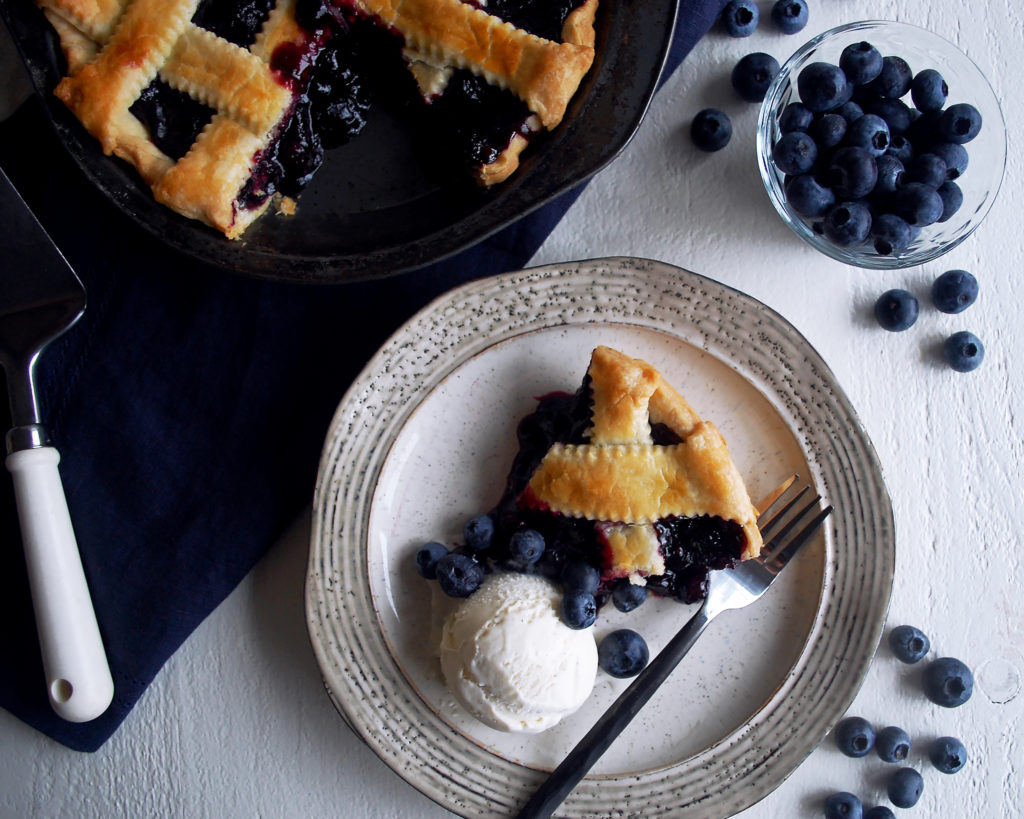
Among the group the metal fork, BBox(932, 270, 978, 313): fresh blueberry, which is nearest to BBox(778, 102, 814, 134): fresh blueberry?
BBox(932, 270, 978, 313): fresh blueberry

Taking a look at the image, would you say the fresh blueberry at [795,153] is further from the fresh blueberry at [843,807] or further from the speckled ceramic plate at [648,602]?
the fresh blueberry at [843,807]

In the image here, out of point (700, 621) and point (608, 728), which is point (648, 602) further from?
point (608, 728)

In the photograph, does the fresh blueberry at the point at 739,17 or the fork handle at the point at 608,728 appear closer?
the fork handle at the point at 608,728

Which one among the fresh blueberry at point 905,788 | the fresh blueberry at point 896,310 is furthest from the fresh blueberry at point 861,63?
the fresh blueberry at point 905,788

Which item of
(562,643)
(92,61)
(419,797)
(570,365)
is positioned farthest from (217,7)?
(419,797)

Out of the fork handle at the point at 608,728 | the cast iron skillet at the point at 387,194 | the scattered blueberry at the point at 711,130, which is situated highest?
the scattered blueberry at the point at 711,130

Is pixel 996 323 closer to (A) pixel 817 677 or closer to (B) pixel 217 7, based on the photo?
(A) pixel 817 677

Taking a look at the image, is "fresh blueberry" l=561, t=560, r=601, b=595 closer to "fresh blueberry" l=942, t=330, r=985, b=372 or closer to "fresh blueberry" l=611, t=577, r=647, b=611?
"fresh blueberry" l=611, t=577, r=647, b=611

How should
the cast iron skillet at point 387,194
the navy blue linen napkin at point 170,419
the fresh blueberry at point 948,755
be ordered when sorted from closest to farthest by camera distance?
the cast iron skillet at point 387,194, the navy blue linen napkin at point 170,419, the fresh blueberry at point 948,755
